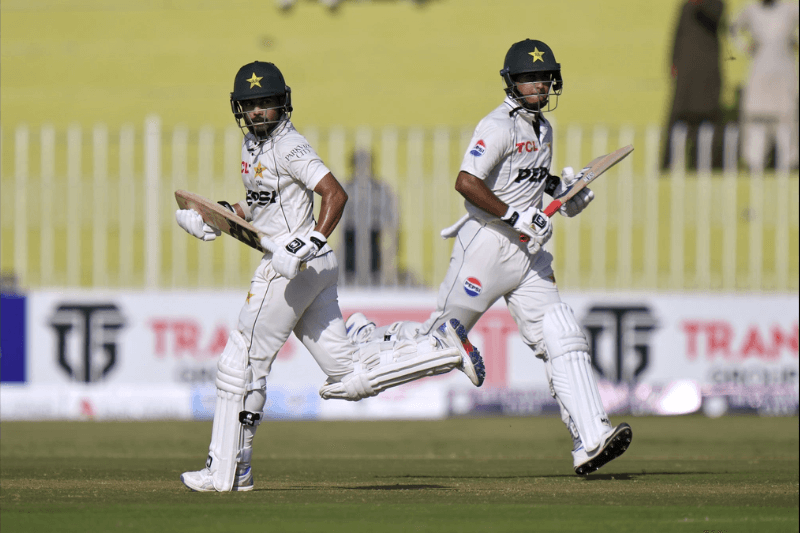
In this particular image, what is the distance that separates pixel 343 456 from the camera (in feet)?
24.3

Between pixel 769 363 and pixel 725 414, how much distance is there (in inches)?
21.3

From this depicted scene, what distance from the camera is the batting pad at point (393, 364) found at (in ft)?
17.5

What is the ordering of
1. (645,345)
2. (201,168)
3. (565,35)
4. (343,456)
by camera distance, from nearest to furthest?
(343,456)
(645,345)
(201,168)
(565,35)

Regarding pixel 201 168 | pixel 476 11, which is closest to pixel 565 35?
pixel 476 11

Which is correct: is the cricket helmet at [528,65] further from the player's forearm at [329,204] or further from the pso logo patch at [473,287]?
the player's forearm at [329,204]

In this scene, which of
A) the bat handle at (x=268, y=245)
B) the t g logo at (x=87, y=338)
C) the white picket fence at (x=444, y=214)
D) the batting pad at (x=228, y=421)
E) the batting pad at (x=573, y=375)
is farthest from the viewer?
the white picket fence at (x=444, y=214)

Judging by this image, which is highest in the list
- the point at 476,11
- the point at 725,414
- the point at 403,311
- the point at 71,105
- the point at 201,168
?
the point at 476,11

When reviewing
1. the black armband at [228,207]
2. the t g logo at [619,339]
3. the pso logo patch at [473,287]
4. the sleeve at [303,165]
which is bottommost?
the t g logo at [619,339]

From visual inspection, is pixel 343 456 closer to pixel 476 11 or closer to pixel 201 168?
pixel 201 168

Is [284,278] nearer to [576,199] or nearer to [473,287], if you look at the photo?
[473,287]

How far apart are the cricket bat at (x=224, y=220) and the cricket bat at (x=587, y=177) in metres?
1.39

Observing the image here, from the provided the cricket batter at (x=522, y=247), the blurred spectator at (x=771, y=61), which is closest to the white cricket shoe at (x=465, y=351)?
the cricket batter at (x=522, y=247)

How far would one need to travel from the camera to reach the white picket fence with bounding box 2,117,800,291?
10.5 meters

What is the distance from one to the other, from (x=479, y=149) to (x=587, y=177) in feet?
1.82
